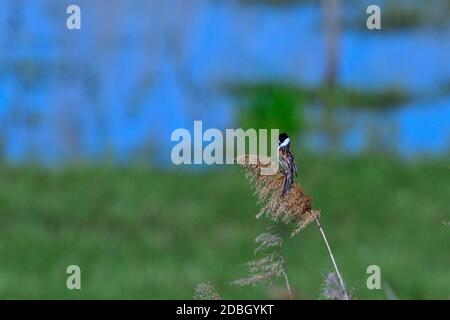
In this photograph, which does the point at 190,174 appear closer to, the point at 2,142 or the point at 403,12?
the point at 2,142

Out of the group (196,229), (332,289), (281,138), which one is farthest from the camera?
(196,229)

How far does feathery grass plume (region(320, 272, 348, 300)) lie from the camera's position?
2543mm

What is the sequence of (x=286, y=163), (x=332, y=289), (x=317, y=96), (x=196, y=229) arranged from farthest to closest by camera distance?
(x=317, y=96) → (x=196, y=229) → (x=286, y=163) → (x=332, y=289)

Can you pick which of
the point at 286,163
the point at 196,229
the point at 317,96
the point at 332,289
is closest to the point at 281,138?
the point at 286,163

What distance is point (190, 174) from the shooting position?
905cm

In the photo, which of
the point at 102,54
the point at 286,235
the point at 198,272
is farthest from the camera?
the point at 102,54

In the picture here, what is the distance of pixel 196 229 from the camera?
8.35 metres

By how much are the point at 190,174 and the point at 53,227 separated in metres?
1.13

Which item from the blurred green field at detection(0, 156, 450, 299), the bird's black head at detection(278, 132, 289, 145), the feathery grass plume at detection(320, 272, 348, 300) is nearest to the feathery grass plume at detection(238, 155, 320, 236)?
the feathery grass plume at detection(320, 272, 348, 300)

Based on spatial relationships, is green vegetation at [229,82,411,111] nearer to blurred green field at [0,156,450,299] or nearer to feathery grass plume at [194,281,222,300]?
blurred green field at [0,156,450,299]

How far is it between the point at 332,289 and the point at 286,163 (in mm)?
292

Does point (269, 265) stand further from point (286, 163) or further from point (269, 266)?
point (286, 163)
